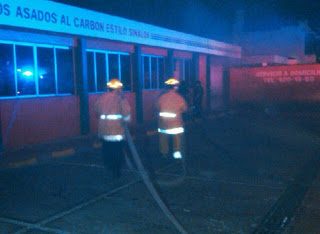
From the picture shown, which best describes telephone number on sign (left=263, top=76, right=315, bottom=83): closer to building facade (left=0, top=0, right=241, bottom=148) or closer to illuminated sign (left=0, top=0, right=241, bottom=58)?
illuminated sign (left=0, top=0, right=241, bottom=58)

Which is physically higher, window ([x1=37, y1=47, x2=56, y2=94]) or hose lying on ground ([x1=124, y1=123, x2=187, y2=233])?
window ([x1=37, y1=47, x2=56, y2=94])

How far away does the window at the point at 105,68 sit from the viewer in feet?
45.8

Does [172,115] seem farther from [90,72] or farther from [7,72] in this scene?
[90,72]

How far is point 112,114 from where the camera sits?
711cm

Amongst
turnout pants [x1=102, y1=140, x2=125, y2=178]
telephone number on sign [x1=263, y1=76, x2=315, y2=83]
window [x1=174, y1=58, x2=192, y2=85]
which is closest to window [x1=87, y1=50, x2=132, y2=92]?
window [x1=174, y1=58, x2=192, y2=85]

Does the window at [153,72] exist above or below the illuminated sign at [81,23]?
below

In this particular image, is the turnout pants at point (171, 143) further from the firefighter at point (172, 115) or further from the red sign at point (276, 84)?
the red sign at point (276, 84)

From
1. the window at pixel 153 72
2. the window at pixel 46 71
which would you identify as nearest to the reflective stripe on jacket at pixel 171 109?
the window at pixel 46 71

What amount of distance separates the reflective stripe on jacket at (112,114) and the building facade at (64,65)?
7.45ft

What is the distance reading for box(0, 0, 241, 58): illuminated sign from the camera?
9.62 m

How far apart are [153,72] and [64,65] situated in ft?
21.3

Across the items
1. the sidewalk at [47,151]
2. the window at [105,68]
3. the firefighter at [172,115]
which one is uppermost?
the window at [105,68]

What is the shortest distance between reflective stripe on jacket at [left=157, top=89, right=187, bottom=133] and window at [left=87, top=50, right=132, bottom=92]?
6494 millimetres

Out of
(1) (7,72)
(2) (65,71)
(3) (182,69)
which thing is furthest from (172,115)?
(3) (182,69)
